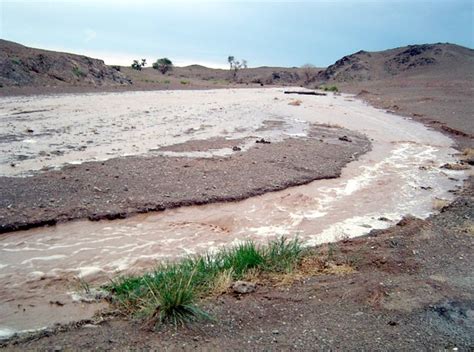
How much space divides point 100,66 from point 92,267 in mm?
46943

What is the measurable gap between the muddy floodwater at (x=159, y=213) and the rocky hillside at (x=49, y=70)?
544 inches

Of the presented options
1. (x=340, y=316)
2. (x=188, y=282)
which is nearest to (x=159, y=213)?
(x=188, y=282)

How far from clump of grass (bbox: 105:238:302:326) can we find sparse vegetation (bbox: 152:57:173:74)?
95.7 m

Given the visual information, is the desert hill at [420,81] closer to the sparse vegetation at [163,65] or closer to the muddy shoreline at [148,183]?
the muddy shoreline at [148,183]

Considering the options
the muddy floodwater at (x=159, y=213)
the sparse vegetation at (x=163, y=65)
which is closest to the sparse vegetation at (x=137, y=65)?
the sparse vegetation at (x=163, y=65)

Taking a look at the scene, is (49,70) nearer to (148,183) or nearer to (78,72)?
(78,72)

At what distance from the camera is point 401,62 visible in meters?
80.5

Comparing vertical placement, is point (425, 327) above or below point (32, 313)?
above

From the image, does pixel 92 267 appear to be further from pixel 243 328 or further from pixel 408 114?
pixel 408 114

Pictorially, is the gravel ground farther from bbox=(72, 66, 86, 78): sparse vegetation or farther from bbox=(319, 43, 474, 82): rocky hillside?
bbox=(319, 43, 474, 82): rocky hillside

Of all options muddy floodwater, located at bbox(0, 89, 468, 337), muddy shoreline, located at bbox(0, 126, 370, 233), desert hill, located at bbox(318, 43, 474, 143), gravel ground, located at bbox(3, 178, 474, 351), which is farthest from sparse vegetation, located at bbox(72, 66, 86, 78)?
gravel ground, located at bbox(3, 178, 474, 351)

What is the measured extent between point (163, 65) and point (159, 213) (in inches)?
3913

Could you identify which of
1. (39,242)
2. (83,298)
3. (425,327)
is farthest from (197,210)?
→ (425,327)

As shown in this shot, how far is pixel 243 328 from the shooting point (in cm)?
465
